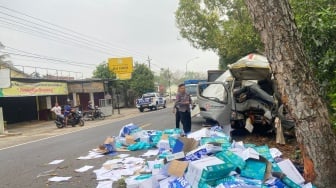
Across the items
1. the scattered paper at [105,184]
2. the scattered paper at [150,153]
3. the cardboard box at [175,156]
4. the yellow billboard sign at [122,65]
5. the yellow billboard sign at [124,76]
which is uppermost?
the yellow billboard sign at [122,65]

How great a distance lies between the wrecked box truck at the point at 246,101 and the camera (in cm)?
998

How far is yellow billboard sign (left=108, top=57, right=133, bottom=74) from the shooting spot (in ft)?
145

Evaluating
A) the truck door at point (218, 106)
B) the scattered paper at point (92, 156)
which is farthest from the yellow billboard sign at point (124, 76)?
the scattered paper at point (92, 156)

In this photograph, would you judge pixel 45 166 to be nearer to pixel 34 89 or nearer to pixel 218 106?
pixel 218 106

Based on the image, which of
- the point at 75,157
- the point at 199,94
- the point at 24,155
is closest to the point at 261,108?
the point at 199,94

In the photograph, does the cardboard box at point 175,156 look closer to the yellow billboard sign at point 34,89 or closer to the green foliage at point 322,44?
the green foliage at point 322,44

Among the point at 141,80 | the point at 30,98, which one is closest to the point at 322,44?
the point at 30,98

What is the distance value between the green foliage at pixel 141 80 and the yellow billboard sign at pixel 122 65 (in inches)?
186

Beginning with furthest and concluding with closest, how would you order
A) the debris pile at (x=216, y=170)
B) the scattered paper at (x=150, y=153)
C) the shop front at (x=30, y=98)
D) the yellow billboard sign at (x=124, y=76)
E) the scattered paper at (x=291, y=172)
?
1. the yellow billboard sign at (x=124, y=76)
2. the shop front at (x=30, y=98)
3. the scattered paper at (x=150, y=153)
4. the scattered paper at (x=291, y=172)
5. the debris pile at (x=216, y=170)

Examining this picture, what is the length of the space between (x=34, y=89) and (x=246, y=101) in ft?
70.0

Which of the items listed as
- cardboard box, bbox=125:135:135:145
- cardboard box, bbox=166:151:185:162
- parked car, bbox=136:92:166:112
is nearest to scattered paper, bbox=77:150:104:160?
cardboard box, bbox=125:135:135:145

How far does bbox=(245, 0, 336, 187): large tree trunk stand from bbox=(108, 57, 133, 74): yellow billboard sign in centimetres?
3986

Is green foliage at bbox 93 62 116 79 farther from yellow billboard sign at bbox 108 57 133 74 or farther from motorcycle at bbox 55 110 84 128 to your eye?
motorcycle at bbox 55 110 84 128

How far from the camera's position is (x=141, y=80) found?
49250 millimetres
